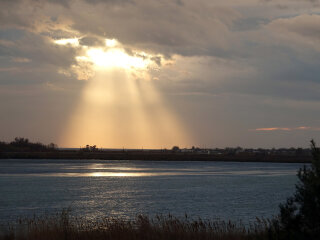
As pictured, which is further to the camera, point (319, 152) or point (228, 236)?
point (228, 236)

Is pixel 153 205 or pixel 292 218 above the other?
pixel 292 218

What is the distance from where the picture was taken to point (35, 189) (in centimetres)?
5553

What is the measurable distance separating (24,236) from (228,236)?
859 centimetres

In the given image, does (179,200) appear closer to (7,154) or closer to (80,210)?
(80,210)

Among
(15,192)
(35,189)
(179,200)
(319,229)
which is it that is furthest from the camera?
(35,189)

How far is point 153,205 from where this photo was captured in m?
41.4

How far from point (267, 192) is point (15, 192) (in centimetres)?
3136

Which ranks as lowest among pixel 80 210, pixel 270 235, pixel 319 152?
pixel 80 210

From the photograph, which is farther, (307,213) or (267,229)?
(267,229)

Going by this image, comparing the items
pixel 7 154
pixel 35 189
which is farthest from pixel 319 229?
pixel 7 154

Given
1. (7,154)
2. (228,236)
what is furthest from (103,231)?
(7,154)

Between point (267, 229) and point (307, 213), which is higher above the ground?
point (307, 213)

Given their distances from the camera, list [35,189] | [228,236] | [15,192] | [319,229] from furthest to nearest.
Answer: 1. [35,189]
2. [15,192]
3. [228,236]
4. [319,229]

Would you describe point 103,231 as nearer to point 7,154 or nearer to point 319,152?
point 319,152
